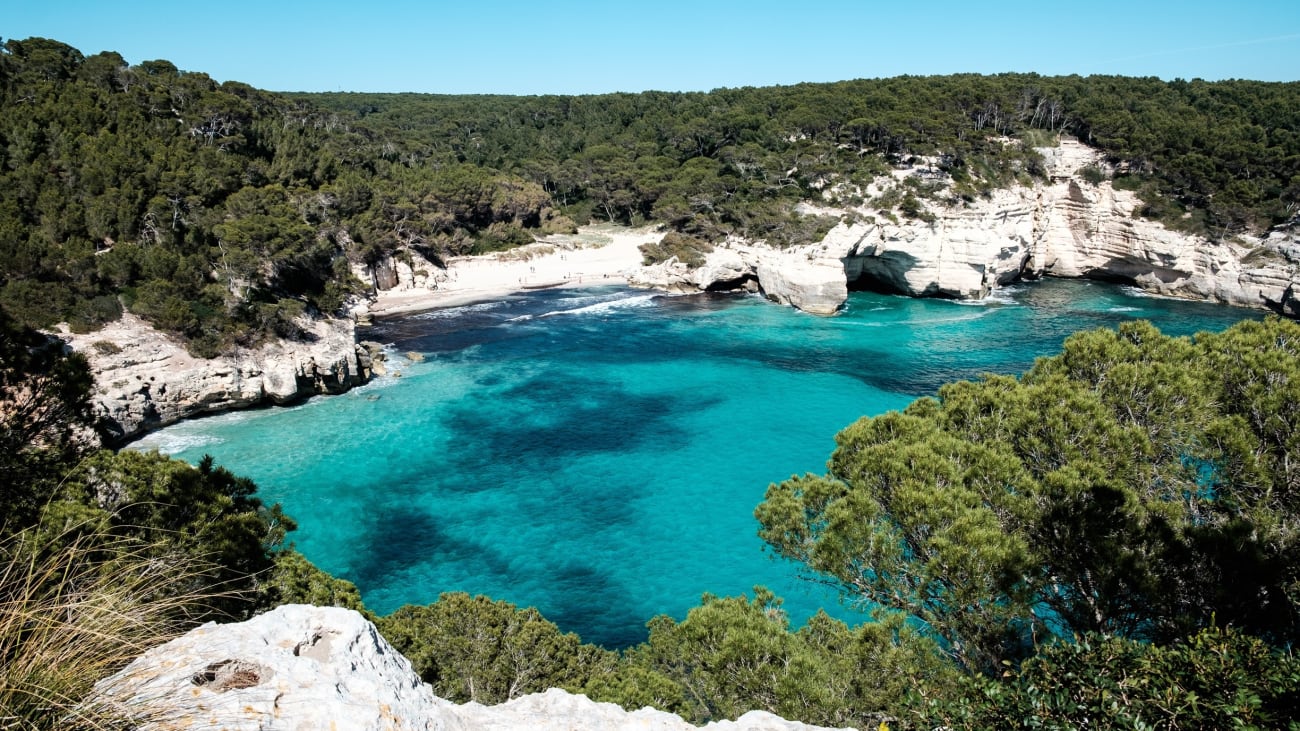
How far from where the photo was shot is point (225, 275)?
3209cm

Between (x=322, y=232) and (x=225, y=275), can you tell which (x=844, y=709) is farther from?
(x=322, y=232)

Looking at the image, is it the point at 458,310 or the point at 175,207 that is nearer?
the point at 175,207

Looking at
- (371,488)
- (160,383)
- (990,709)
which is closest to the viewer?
(990,709)

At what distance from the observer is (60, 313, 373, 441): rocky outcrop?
2492 centimetres

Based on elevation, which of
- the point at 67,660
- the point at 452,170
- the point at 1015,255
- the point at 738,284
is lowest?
the point at 738,284

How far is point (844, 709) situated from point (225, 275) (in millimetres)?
33237

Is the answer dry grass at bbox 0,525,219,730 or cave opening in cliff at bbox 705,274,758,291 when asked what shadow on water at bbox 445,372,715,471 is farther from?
dry grass at bbox 0,525,219,730

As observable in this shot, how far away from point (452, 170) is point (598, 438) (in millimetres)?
46092

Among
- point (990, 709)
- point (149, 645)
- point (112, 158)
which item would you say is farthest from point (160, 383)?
point (990, 709)

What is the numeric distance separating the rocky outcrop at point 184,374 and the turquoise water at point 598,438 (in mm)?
907

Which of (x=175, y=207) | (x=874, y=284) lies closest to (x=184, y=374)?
(x=175, y=207)

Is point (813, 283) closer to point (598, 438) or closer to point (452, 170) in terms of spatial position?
point (598, 438)

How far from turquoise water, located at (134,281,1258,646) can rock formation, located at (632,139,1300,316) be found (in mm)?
2351

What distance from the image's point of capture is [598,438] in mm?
27750
